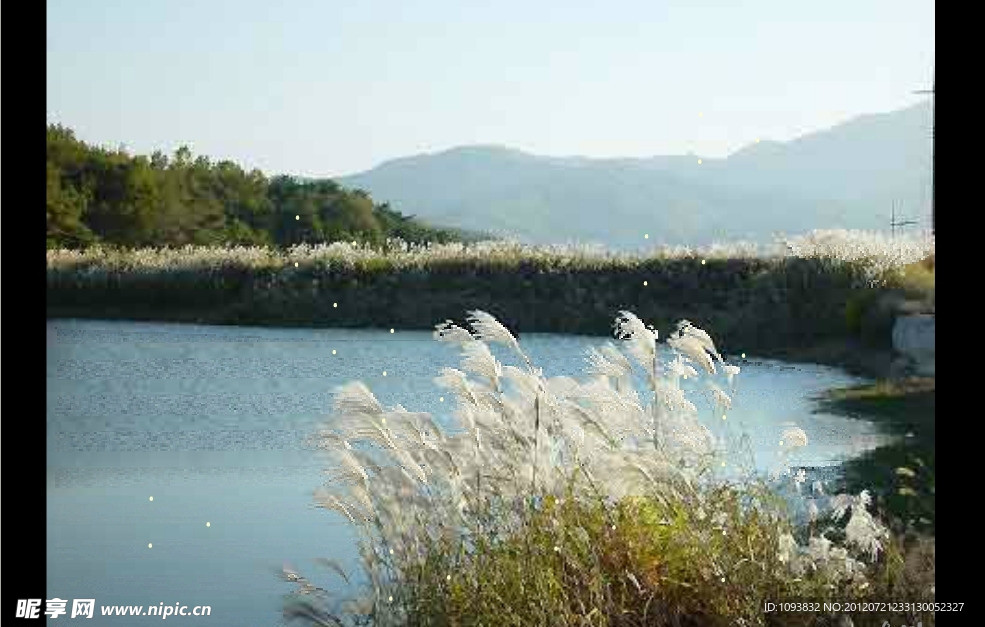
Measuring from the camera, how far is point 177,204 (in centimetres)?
1678

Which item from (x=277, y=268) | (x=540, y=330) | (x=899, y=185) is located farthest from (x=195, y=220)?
(x=899, y=185)

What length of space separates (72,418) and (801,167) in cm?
2799

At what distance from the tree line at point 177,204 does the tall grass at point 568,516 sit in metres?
13.3

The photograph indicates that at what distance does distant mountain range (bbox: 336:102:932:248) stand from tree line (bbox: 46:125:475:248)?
176 inches

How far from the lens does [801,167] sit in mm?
33969

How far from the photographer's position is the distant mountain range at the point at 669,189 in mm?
25984

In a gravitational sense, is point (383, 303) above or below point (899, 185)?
below

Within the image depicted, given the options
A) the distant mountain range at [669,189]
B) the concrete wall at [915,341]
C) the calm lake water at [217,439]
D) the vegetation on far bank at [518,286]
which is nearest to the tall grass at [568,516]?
the calm lake water at [217,439]

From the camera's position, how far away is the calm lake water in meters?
4.69

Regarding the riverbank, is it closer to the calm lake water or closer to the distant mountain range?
the calm lake water

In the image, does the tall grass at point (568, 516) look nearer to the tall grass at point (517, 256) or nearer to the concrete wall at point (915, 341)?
the concrete wall at point (915, 341)

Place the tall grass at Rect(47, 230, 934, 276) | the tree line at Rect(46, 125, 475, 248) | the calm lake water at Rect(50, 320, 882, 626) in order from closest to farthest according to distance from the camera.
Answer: the calm lake water at Rect(50, 320, 882, 626) < the tall grass at Rect(47, 230, 934, 276) < the tree line at Rect(46, 125, 475, 248)

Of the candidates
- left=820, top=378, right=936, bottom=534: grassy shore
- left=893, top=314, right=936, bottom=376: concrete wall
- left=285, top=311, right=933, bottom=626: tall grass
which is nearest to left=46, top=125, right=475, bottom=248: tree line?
left=893, top=314, right=936, bottom=376: concrete wall
